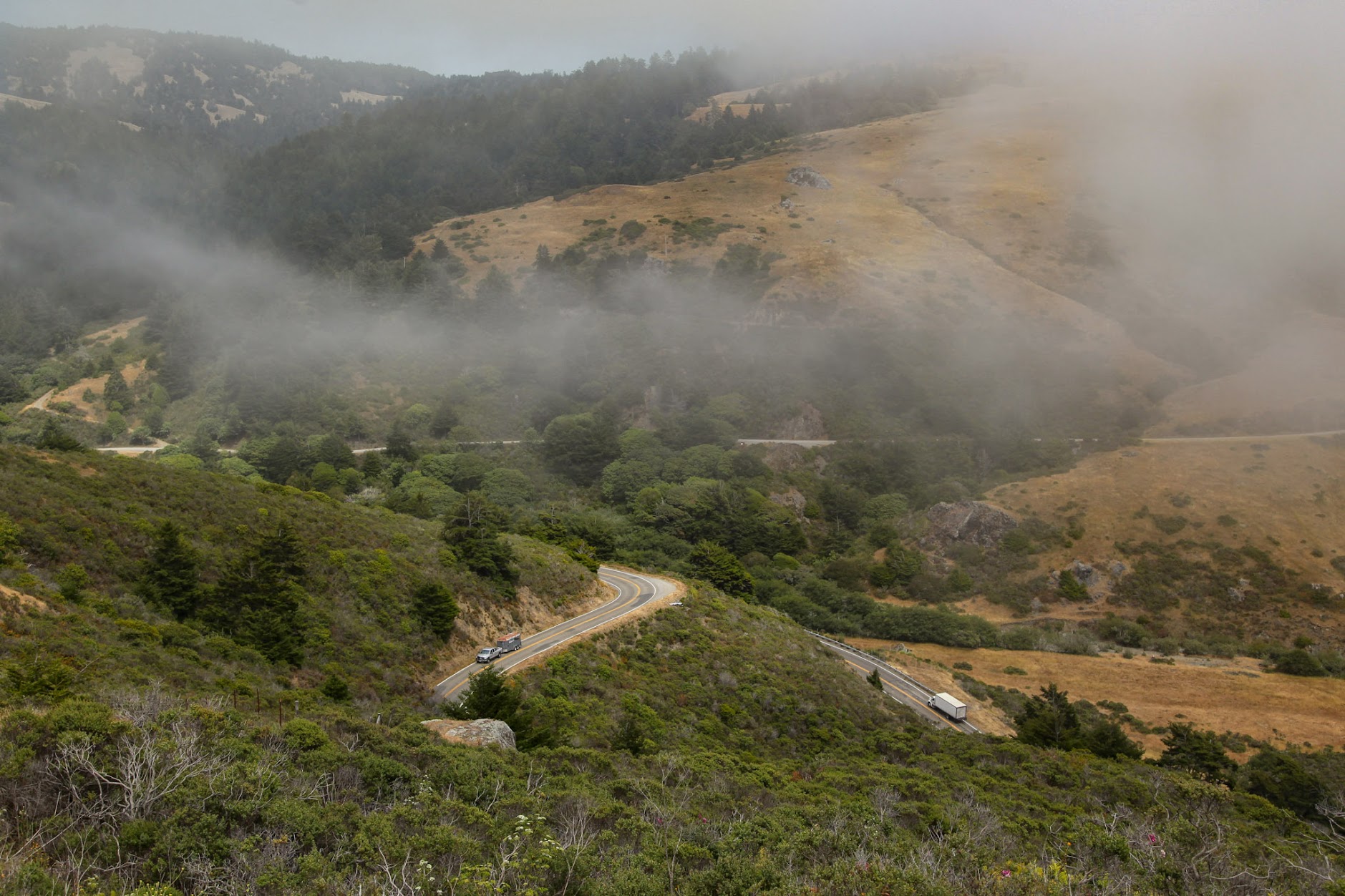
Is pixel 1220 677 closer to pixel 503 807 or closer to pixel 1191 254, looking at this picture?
pixel 503 807

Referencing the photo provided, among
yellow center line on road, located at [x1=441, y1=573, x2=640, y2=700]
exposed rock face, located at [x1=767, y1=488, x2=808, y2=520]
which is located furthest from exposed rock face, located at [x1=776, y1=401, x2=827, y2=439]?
yellow center line on road, located at [x1=441, y1=573, x2=640, y2=700]

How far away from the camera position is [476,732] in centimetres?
1734

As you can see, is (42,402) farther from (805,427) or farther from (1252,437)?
(1252,437)

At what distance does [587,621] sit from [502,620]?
13.6ft

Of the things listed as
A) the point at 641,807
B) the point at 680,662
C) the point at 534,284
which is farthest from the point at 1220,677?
the point at 534,284

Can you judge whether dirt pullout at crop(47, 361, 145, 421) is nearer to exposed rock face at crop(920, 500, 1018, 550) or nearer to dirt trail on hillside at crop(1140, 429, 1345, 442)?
exposed rock face at crop(920, 500, 1018, 550)

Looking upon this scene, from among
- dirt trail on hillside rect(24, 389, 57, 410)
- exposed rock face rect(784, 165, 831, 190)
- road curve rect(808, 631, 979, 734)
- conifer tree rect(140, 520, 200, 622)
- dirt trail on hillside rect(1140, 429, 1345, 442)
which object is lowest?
road curve rect(808, 631, 979, 734)

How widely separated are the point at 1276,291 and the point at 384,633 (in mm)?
120641

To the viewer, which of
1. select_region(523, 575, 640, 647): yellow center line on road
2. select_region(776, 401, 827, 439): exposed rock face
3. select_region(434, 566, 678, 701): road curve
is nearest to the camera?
select_region(434, 566, 678, 701): road curve

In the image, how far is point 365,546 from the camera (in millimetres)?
30375

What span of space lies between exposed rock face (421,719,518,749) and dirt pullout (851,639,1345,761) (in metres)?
30.1

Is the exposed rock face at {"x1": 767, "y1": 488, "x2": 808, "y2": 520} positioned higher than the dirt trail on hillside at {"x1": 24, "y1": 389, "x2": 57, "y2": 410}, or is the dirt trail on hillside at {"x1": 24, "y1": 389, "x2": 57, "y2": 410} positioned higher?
the dirt trail on hillside at {"x1": 24, "y1": 389, "x2": 57, "y2": 410}

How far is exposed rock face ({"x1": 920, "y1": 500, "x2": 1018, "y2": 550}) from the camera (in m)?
63.4

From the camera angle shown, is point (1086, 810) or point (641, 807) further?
point (1086, 810)
